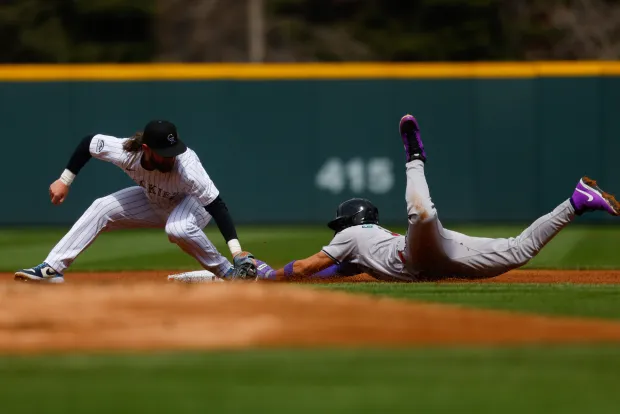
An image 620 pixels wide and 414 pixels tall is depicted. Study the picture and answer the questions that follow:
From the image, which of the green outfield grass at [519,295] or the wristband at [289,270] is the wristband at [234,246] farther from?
the green outfield grass at [519,295]

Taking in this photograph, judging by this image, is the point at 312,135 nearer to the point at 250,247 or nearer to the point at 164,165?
the point at 250,247

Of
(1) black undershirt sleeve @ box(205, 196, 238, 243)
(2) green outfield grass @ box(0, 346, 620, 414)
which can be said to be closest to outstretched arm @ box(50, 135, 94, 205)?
(1) black undershirt sleeve @ box(205, 196, 238, 243)

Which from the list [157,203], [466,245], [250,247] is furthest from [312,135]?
[466,245]

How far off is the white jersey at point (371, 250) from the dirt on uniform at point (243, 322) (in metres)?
0.79

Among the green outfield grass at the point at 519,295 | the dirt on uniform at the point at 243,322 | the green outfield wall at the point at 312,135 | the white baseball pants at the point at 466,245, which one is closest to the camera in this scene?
the dirt on uniform at the point at 243,322

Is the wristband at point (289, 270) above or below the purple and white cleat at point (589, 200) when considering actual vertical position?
below

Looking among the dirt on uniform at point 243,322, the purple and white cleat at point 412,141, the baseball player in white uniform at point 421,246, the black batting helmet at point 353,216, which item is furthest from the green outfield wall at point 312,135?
the dirt on uniform at point 243,322

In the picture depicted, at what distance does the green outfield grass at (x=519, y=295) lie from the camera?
19.5 feet

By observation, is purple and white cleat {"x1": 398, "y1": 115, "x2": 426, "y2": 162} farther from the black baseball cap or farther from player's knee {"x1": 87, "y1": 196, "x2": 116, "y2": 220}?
player's knee {"x1": 87, "y1": 196, "x2": 116, "y2": 220}

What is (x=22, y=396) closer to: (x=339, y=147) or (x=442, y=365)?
(x=442, y=365)

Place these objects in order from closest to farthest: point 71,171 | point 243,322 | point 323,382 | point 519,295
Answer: point 323,382 → point 243,322 → point 519,295 → point 71,171

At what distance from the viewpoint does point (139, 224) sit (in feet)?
25.6

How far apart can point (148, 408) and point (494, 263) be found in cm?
391

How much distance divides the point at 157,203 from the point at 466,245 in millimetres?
1992
